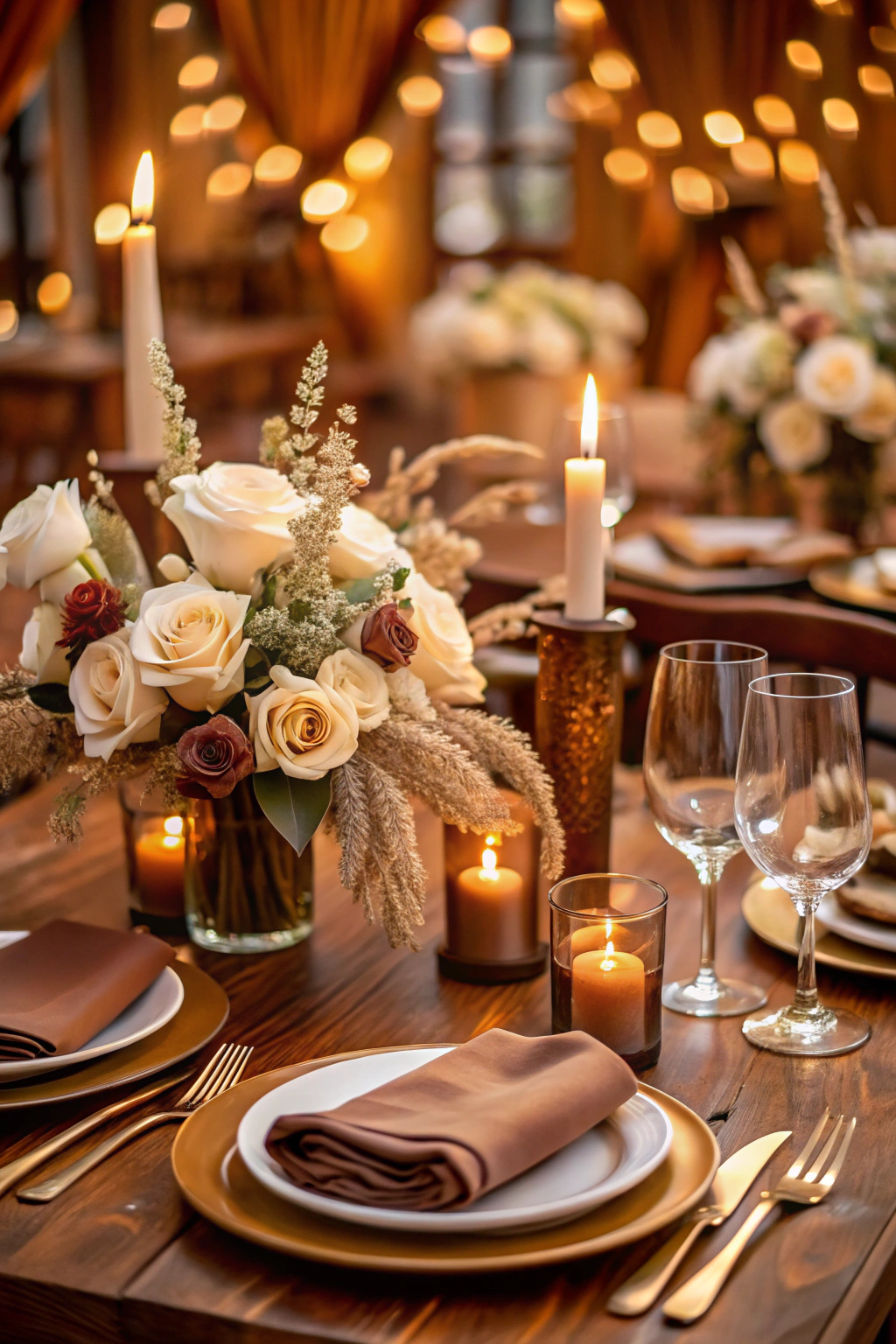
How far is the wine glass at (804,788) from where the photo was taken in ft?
3.08

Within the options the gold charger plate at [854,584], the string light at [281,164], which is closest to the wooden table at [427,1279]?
the gold charger plate at [854,584]

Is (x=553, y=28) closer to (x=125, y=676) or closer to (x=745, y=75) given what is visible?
(x=745, y=75)

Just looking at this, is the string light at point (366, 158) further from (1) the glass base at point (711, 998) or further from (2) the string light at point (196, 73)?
(1) the glass base at point (711, 998)

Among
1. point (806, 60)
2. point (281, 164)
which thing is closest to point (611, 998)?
point (281, 164)

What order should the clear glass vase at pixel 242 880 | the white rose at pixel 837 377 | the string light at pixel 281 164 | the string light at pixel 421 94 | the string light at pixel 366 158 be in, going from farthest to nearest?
the string light at pixel 421 94 → the string light at pixel 366 158 → the string light at pixel 281 164 → the white rose at pixel 837 377 → the clear glass vase at pixel 242 880

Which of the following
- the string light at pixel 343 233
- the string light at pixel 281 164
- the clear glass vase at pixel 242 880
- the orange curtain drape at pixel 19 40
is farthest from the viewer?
the string light at pixel 343 233

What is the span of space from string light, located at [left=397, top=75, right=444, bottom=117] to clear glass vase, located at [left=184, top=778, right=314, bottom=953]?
6712 millimetres

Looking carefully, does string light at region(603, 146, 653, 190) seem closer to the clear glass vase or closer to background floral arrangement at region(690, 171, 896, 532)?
background floral arrangement at region(690, 171, 896, 532)

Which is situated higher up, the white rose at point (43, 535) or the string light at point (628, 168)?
the string light at point (628, 168)

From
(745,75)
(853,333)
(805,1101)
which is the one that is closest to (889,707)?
(853,333)

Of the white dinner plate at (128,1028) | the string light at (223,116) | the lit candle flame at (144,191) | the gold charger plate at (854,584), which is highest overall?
the string light at (223,116)

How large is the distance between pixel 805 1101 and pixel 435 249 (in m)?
7.11

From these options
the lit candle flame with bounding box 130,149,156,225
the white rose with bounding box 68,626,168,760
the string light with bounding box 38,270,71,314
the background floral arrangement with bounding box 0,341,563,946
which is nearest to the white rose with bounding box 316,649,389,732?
the background floral arrangement with bounding box 0,341,563,946

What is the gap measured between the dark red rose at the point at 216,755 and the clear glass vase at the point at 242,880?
12 centimetres
